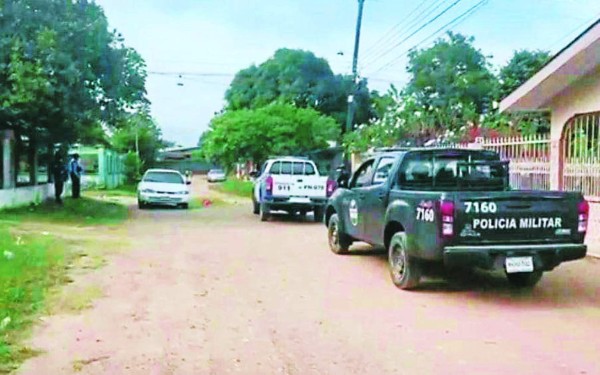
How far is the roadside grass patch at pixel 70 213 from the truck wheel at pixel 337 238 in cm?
803

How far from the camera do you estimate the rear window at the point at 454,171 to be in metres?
10.0

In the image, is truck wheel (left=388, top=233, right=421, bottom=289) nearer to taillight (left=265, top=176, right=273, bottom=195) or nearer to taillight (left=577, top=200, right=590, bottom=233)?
taillight (left=577, top=200, right=590, bottom=233)

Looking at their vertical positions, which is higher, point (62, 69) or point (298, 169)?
point (62, 69)

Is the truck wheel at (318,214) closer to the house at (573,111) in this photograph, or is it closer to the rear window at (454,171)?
the house at (573,111)

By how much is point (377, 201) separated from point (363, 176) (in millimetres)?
1448

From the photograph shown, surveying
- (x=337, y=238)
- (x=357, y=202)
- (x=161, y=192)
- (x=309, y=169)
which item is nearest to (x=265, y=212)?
(x=309, y=169)

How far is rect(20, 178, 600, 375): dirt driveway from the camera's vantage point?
5.83m

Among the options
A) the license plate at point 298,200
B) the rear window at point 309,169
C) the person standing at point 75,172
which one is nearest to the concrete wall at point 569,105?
the license plate at point 298,200

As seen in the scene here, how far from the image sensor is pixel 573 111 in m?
12.9

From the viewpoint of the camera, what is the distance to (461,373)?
18.3 feet

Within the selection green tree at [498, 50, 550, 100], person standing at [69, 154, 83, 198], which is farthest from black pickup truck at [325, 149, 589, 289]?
green tree at [498, 50, 550, 100]

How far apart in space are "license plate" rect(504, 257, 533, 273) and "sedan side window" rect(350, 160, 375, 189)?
3.30 m

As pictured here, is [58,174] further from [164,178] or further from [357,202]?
[357,202]

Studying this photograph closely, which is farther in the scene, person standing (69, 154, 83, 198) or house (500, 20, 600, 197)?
person standing (69, 154, 83, 198)
